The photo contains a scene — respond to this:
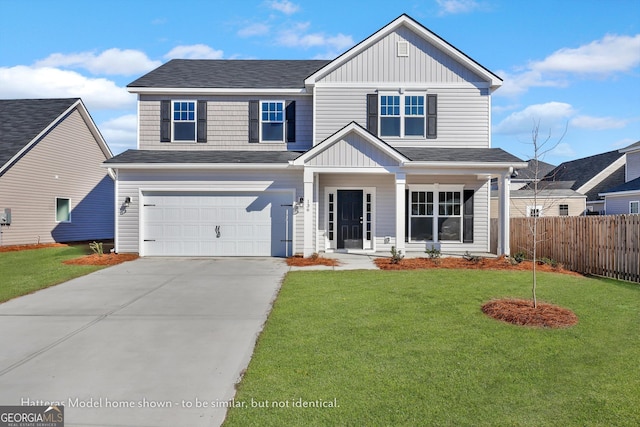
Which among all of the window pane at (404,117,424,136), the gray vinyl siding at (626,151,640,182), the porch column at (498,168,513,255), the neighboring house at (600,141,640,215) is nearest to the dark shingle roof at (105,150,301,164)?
the window pane at (404,117,424,136)

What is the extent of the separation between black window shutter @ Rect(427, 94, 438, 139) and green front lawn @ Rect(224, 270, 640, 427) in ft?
25.9

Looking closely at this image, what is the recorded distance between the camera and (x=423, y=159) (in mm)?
12938

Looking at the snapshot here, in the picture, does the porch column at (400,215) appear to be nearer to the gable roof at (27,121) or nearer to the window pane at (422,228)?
the window pane at (422,228)

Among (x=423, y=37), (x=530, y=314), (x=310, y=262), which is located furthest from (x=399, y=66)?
(x=530, y=314)

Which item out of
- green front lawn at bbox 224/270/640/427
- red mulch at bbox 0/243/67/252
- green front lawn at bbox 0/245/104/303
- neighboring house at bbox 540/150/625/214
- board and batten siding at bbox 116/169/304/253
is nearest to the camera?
green front lawn at bbox 224/270/640/427

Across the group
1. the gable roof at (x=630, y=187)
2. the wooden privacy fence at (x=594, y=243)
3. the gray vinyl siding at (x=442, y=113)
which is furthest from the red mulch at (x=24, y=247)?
the gable roof at (x=630, y=187)

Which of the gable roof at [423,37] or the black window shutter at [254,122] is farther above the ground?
the gable roof at [423,37]

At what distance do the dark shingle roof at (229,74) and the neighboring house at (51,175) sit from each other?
6.74 meters

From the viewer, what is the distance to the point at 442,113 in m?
14.4

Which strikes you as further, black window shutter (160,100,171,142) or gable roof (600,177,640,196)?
gable roof (600,177,640,196)

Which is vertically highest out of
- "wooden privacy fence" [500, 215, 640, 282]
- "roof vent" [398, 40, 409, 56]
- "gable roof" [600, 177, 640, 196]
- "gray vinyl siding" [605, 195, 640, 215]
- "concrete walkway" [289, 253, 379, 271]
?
"roof vent" [398, 40, 409, 56]

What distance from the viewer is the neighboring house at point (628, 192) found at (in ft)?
74.5

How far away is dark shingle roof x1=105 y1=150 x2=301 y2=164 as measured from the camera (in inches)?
523

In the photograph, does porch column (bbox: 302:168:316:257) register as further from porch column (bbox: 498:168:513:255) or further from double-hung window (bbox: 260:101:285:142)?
porch column (bbox: 498:168:513:255)
